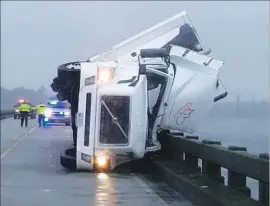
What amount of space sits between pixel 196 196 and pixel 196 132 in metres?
6.17

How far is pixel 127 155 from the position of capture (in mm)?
14312

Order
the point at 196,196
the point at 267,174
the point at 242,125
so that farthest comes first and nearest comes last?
1. the point at 242,125
2. the point at 196,196
3. the point at 267,174

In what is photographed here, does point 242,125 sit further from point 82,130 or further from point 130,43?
point 82,130

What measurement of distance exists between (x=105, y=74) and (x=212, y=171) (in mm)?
3953

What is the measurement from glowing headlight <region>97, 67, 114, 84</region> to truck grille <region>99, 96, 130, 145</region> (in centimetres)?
51

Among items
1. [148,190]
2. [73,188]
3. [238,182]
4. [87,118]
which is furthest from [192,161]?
[238,182]

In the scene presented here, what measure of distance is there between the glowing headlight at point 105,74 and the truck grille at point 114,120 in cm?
51

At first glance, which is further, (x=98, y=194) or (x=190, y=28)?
(x=190, y=28)

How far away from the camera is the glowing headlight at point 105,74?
14.7m

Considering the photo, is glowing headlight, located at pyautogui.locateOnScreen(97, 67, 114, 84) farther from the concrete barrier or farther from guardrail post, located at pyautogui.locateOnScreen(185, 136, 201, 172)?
guardrail post, located at pyautogui.locateOnScreen(185, 136, 201, 172)

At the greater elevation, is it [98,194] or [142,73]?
[142,73]

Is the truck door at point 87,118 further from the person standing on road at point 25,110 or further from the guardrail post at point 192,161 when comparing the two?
the person standing on road at point 25,110

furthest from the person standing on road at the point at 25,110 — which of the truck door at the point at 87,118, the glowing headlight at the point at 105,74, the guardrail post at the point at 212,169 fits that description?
the guardrail post at the point at 212,169

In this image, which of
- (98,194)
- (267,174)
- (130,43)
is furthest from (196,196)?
(130,43)
